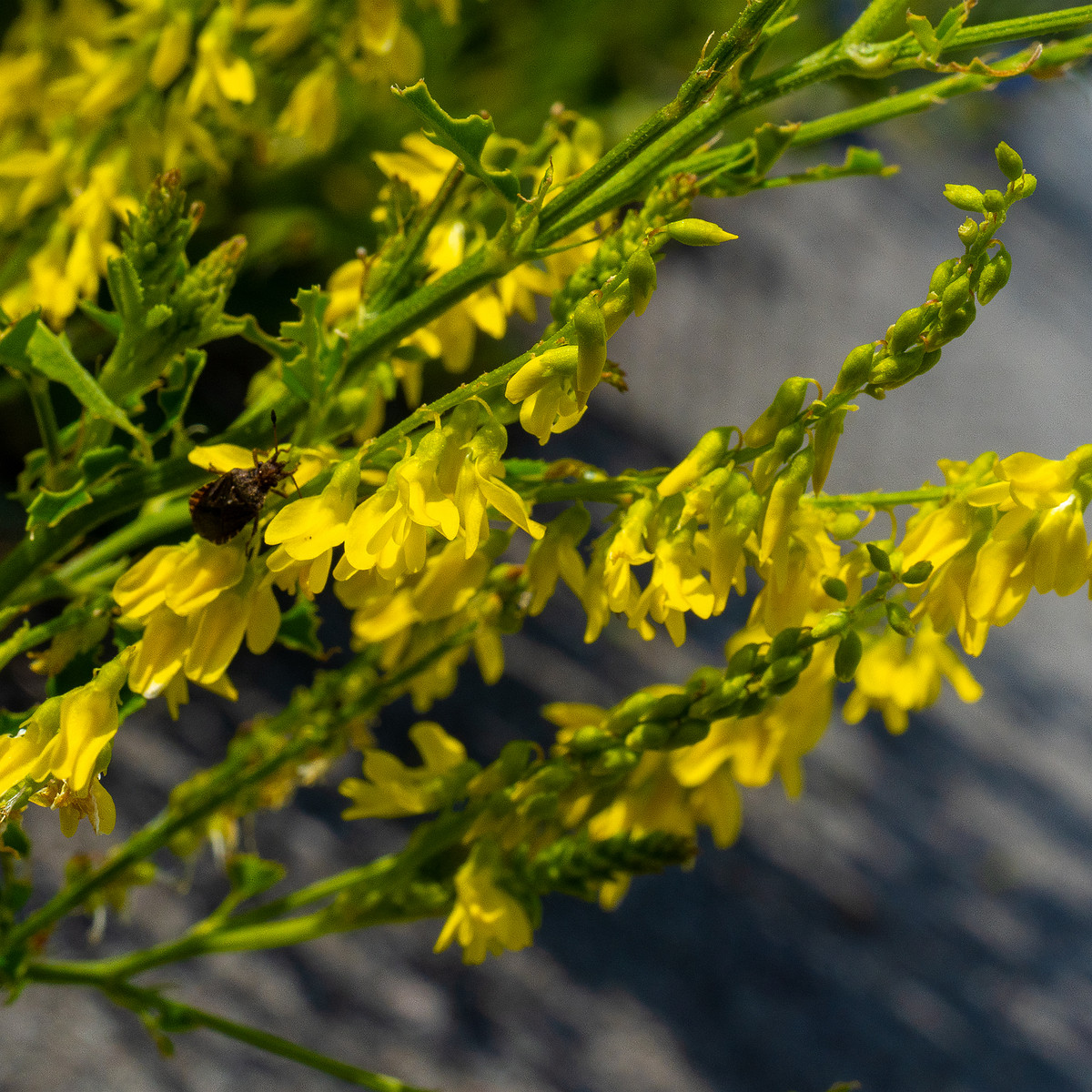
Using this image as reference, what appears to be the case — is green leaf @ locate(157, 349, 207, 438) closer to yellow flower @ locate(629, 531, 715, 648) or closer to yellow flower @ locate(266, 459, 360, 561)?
yellow flower @ locate(266, 459, 360, 561)

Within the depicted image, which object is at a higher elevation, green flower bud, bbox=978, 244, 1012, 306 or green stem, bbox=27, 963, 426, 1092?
green flower bud, bbox=978, 244, 1012, 306

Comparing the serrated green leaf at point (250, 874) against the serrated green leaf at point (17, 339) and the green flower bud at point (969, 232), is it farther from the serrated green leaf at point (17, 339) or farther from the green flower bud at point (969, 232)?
the green flower bud at point (969, 232)

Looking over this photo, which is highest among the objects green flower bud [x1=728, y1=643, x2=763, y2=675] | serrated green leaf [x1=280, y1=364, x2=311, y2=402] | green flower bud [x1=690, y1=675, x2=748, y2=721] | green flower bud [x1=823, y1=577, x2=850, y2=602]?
serrated green leaf [x1=280, y1=364, x2=311, y2=402]

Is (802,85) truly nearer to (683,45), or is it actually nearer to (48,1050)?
(48,1050)

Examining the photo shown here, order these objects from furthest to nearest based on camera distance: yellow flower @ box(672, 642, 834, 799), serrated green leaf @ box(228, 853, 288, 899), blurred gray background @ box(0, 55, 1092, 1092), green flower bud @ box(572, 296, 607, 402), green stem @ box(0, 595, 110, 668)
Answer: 1. blurred gray background @ box(0, 55, 1092, 1092)
2. serrated green leaf @ box(228, 853, 288, 899)
3. yellow flower @ box(672, 642, 834, 799)
4. green stem @ box(0, 595, 110, 668)
5. green flower bud @ box(572, 296, 607, 402)

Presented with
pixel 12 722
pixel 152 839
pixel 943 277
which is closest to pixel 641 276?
pixel 943 277

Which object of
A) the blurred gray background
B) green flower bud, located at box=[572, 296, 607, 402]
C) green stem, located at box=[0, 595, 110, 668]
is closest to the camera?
green flower bud, located at box=[572, 296, 607, 402]

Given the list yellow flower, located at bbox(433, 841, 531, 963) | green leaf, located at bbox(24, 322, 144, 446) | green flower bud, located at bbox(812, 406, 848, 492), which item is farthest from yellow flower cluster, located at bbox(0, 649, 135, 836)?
green flower bud, located at bbox(812, 406, 848, 492)

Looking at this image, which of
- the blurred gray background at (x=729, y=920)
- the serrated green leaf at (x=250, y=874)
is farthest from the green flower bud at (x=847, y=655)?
the blurred gray background at (x=729, y=920)
